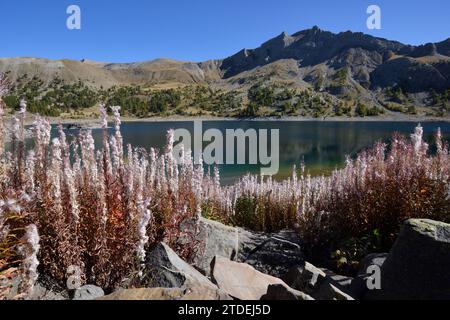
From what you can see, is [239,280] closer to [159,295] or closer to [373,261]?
[159,295]

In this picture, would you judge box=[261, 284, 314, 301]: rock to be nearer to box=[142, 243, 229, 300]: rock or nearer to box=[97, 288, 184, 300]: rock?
box=[142, 243, 229, 300]: rock

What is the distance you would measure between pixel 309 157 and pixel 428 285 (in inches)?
2068

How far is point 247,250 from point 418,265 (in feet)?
12.7

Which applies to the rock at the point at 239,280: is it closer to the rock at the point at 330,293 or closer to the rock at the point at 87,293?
the rock at the point at 330,293

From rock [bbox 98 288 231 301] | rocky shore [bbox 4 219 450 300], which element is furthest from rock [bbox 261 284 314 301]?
rock [bbox 98 288 231 301]

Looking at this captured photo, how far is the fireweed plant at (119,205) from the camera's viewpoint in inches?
Answer: 223

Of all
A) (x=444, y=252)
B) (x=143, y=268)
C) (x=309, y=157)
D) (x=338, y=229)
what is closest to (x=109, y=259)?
(x=143, y=268)

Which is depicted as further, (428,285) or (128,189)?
(128,189)

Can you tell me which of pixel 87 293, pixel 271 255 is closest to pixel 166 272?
pixel 87 293

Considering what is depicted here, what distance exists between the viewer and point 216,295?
4.66m

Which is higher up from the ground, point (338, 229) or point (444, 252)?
point (444, 252)

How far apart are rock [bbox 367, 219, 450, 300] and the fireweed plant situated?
7.80 feet

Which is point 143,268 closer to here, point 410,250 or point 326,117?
point 410,250

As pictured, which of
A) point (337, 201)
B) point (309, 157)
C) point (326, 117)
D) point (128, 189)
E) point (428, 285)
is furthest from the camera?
point (326, 117)
